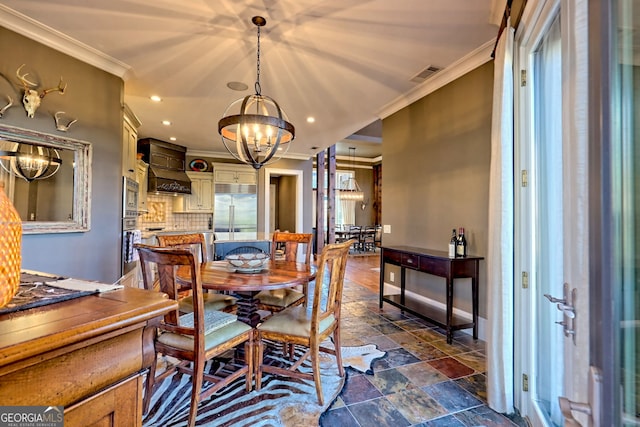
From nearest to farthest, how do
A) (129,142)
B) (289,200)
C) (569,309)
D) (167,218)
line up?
(569,309) → (129,142) → (167,218) → (289,200)

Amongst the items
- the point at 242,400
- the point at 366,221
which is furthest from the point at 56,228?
the point at 366,221

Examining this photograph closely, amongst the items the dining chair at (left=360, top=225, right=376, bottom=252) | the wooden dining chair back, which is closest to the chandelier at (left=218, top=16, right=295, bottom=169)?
the wooden dining chair back

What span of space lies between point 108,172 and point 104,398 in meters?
3.18

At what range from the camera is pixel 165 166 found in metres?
6.33

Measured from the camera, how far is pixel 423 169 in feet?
12.4

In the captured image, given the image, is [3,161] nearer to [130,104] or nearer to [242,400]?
[130,104]

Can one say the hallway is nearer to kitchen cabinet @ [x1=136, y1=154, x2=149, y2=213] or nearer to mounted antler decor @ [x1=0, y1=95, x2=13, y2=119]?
mounted antler decor @ [x1=0, y1=95, x2=13, y2=119]

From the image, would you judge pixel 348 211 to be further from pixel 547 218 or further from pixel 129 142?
pixel 547 218

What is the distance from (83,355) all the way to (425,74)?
3690 mm

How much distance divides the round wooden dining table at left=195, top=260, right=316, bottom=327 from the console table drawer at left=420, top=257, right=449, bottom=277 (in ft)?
4.40

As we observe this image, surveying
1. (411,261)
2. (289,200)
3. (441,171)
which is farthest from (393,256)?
(289,200)

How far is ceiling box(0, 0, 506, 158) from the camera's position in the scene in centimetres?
225

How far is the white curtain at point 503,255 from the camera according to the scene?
5.98ft

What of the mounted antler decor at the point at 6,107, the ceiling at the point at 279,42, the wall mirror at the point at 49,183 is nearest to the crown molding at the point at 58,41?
the ceiling at the point at 279,42
